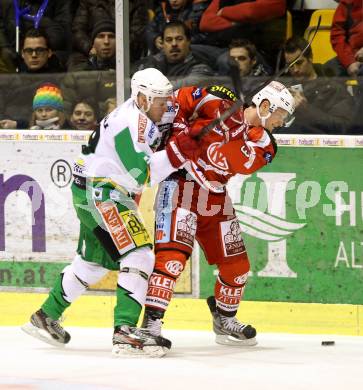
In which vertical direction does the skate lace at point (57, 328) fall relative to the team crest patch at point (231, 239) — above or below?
below

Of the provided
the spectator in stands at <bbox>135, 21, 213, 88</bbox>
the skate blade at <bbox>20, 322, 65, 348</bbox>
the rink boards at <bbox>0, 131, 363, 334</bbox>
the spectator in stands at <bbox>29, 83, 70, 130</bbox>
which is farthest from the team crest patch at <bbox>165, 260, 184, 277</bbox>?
the spectator in stands at <bbox>29, 83, 70, 130</bbox>

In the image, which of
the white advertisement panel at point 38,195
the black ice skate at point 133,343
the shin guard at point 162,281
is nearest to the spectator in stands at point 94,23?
the white advertisement panel at point 38,195

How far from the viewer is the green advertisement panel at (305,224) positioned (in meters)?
7.11

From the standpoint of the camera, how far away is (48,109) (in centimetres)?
774

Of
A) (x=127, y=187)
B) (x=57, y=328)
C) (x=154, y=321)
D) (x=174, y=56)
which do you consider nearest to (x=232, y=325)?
(x=154, y=321)

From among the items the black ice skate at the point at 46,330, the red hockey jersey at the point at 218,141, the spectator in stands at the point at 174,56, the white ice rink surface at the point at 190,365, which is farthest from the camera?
the spectator in stands at the point at 174,56

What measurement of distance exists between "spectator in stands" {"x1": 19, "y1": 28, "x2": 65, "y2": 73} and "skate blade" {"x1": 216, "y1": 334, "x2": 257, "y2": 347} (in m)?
1.98

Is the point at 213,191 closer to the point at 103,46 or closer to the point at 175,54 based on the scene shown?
the point at 175,54

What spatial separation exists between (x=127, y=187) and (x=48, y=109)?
1642mm

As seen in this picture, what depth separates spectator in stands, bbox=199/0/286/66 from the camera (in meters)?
7.36

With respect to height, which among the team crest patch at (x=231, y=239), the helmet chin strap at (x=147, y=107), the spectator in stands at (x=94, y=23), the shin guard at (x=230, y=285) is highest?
the spectator in stands at (x=94, y=23)

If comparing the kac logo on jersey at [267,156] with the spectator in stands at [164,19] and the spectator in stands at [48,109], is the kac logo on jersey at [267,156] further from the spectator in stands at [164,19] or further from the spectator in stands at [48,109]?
the spectator in stands at [48,109]

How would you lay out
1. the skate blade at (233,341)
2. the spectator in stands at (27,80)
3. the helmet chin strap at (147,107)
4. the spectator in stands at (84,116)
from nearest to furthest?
the helmet chin strap at (147,107), the skate blade at (233,341), the spectator in stands at (84,116), the spectator in stands at (27,80)

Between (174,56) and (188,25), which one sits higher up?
(188,25)
